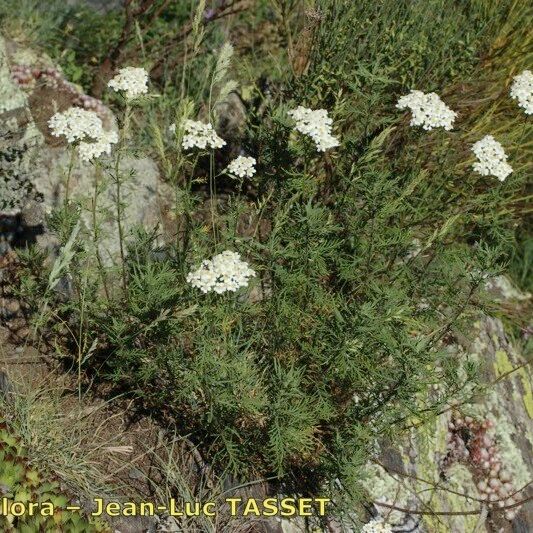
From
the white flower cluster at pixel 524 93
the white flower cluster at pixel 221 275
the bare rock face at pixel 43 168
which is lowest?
the bare rock face at pixel 43 168

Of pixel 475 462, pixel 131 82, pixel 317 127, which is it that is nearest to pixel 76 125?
pixel 131 82

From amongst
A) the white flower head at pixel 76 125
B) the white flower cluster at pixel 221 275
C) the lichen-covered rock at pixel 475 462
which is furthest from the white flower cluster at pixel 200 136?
the lichen-covered rock at pixel 475 462

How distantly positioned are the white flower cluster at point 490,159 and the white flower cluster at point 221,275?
4.34 ft

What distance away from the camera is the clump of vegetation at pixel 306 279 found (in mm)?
3068

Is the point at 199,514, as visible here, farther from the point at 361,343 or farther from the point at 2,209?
the point at 2,209

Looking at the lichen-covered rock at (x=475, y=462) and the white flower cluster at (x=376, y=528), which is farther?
the lichen-covered rock at (x=475, y=462)

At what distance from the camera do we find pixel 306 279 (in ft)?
10.9

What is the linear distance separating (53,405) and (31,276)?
0.61m

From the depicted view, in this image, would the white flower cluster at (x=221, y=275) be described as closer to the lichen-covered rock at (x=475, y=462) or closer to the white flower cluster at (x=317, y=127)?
the white flower cluster at (x=317, y=127)

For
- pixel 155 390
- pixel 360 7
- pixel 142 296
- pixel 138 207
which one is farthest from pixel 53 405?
pixel 360 7

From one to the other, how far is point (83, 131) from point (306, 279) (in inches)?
45.7

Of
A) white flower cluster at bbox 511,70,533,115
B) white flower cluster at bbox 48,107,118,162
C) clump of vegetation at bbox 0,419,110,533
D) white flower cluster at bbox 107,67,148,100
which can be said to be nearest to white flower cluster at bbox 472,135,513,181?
white flower cluster at bbox 511,70,533,115

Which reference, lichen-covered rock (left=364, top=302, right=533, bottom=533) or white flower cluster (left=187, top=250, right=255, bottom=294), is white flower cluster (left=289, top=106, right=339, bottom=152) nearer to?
white flower cluster (left=187, top=250, right=255, bottom=294)

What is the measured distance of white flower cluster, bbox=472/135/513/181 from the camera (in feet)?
11.1
